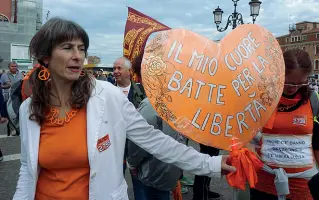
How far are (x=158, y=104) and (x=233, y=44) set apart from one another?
18.1 inches

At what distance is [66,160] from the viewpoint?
1459 mm

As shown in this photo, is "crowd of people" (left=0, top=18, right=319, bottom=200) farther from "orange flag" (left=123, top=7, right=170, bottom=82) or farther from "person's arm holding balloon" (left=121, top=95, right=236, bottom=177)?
"orange flag" (left=123, top=7, right=170, bottom=82)

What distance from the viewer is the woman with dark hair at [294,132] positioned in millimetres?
1852

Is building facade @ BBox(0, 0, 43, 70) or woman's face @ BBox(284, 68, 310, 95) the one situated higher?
building facade @ BBox(0, 0, 43, 70)

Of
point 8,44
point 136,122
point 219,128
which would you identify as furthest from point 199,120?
point 8,44

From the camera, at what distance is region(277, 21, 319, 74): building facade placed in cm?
6384

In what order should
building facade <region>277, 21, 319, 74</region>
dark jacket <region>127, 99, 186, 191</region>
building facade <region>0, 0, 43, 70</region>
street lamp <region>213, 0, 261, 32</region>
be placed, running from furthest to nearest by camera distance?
1. building facade <region>277, 21, 319, 74</region>
2. building facade <region>0, 0, 43, 70</region>
3. street lamp <region>213, 0, 261, 32</region>
4. dark jacket <region>127, 99, 186, 191</region>

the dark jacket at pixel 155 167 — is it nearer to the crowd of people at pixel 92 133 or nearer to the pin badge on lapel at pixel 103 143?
the crowd of people at pixel 92 133

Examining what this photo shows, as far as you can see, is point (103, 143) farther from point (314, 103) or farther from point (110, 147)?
point (314, 103)

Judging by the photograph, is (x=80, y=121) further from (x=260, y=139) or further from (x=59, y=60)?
(x=260, y=139)

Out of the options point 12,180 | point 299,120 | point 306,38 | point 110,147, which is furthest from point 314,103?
point 306,38

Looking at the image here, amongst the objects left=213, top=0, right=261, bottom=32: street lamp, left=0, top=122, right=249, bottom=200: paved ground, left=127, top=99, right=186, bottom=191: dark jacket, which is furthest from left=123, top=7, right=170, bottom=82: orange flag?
left=213, top=0, right=261, bottom=32: street lamp

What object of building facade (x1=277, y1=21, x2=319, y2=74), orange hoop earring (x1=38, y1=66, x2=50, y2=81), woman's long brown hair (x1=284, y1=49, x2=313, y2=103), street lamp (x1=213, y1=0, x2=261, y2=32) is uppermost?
building facade (x1=277, y1=21, x2=319, y2=74)

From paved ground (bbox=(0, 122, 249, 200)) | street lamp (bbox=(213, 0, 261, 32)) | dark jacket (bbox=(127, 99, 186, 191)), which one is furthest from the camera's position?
street lamp (bbox=(213, 0, 261, 32))
